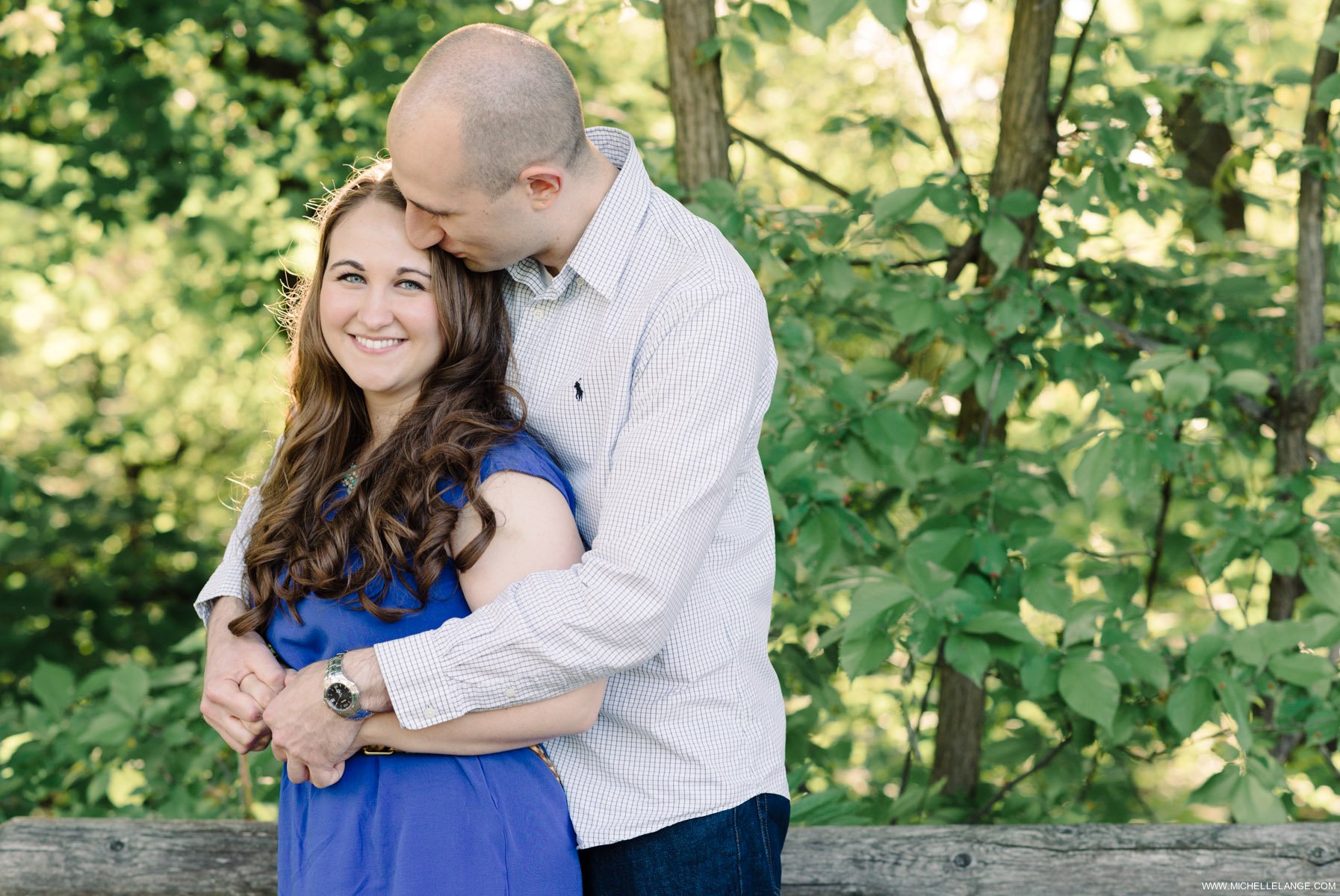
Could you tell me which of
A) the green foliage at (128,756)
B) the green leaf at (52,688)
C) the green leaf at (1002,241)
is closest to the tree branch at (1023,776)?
the green leaf at (1002,241)

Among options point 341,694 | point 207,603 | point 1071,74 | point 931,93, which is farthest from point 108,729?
point 1071,74

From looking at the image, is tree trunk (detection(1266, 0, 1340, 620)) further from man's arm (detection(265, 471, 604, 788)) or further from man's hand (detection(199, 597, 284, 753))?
man's hand (detection(199, 597, 284, 753))

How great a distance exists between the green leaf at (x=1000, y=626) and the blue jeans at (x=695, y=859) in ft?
2.11

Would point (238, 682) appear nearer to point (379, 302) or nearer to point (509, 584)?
point (509, 584)

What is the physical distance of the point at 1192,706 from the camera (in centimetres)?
203

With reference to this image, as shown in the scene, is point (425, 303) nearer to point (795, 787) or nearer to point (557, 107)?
point (557, 107)

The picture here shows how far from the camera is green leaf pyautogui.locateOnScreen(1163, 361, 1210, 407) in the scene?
2.13 m

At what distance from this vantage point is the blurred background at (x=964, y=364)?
2125mm

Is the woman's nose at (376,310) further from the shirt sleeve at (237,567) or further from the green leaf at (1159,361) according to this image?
the green leaf at (1159,361)

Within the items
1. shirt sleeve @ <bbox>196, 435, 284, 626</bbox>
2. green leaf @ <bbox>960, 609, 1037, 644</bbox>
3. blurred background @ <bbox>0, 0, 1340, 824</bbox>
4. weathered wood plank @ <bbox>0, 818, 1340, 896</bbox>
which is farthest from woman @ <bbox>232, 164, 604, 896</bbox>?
green leaf @ <bbox>960, 609, 1037, 644</bbox>

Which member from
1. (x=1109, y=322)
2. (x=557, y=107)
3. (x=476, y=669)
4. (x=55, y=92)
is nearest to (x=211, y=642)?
(x=476, y=669)

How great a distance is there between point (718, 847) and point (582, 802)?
18cm

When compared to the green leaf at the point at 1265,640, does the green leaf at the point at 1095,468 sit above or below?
above

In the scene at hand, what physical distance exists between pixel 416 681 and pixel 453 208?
57 centimetres
